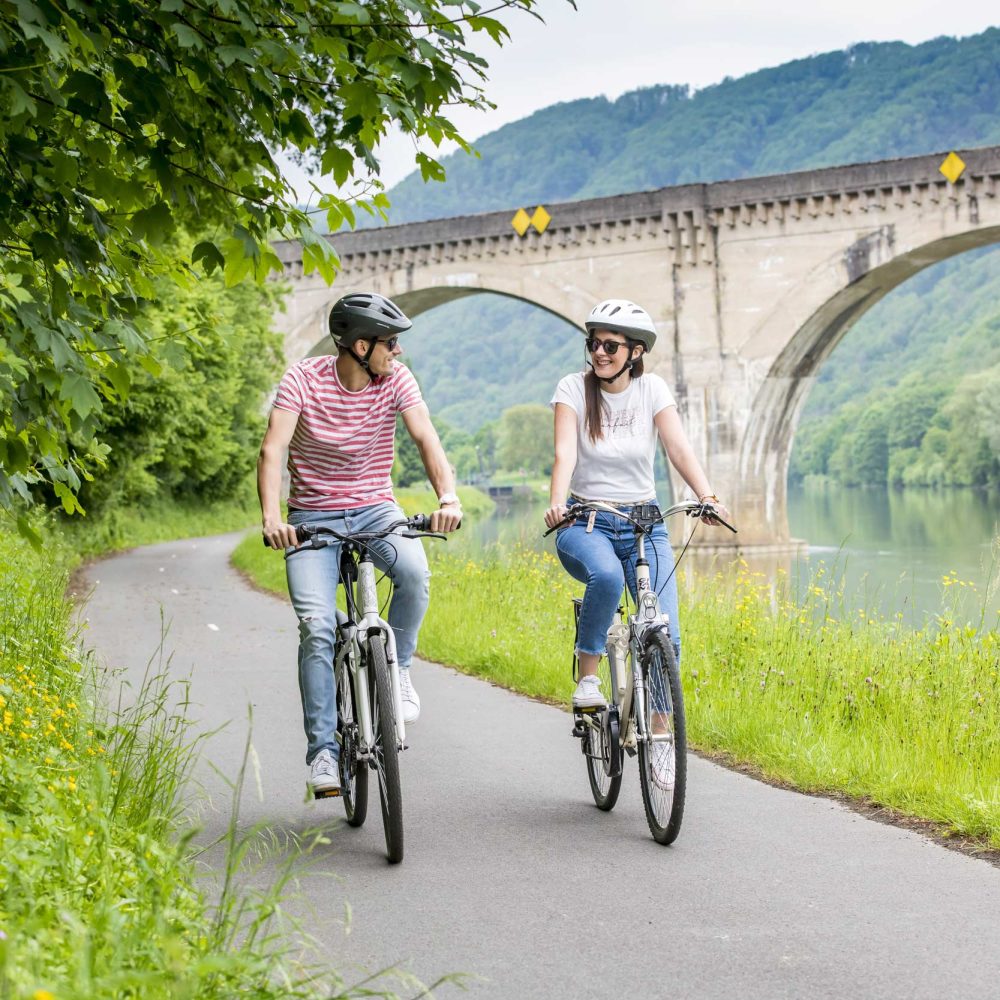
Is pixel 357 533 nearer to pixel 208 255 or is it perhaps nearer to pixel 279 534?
pixel 279 534

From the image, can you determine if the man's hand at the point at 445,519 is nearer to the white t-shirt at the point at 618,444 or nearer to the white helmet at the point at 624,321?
the white t-shirt at the point at 618,444

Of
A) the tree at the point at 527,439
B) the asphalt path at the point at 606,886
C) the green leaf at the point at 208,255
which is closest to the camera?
the asphalt path at the point at 606,886

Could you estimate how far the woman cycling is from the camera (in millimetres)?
4793

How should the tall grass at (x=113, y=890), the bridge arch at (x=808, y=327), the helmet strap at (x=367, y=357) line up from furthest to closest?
the bridge arch at (x=808, y=327) < the helmet strap at (x=367, y=357) < the tall grass at (x=113, y=890)

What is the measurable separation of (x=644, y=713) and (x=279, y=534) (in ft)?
4.27

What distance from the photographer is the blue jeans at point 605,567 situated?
4715 millimetres

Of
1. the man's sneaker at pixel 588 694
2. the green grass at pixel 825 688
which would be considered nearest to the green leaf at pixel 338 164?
the man's sneaker at pixel 588 694

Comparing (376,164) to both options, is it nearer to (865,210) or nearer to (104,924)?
(104,924)

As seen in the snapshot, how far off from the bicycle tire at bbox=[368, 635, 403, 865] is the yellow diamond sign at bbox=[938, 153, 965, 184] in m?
27.6

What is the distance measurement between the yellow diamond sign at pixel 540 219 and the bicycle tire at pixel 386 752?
3157 centimetres

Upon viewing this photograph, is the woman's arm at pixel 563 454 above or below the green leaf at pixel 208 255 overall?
below

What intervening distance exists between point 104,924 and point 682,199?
31611 millimetres

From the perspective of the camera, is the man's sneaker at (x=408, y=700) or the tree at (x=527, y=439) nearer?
the man's sneaker at (x=408, y=700)

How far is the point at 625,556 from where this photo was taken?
489 cm
